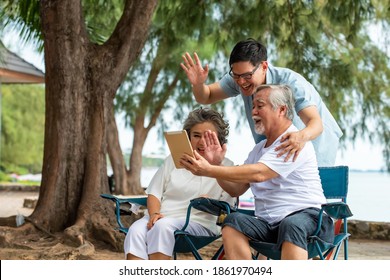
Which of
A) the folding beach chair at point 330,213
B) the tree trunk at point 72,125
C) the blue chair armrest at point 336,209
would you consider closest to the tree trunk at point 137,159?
the tree trunk at point 72,125

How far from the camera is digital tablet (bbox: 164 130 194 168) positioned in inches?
102

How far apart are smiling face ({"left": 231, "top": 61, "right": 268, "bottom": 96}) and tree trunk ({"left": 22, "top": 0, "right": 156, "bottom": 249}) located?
300 cm

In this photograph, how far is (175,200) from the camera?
3.19m

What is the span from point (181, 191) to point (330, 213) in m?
0.75

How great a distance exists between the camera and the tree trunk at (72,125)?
5.77m

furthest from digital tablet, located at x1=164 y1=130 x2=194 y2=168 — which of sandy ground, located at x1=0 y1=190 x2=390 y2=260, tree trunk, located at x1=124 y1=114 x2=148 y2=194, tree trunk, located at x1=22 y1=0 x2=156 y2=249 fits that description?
tree trunk, located at x1=124 y1=114 x2=148 y2=194

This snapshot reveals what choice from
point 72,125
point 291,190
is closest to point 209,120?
point 291,190

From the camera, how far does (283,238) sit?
2.57 meters

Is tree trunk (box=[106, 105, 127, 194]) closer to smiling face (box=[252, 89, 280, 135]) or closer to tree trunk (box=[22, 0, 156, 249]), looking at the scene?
tree trunk (box=[22, 0, 156, 249])

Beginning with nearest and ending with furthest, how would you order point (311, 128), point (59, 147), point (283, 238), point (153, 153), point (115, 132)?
point (283, 238), point (311, 128), point (59, 147), point (115, 132), point (153, 153)

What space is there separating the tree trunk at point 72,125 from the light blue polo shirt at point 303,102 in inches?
106
